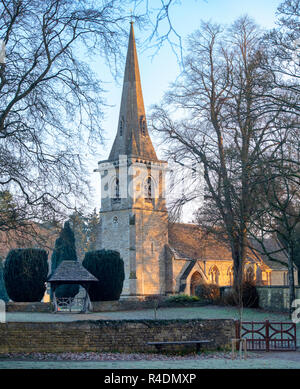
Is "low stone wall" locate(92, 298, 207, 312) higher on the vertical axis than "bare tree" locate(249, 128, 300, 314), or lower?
lower

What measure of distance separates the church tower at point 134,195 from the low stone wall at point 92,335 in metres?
31.4

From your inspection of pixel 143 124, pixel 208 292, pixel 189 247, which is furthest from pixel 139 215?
pixel 208 292

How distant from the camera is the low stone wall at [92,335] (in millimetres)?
17047

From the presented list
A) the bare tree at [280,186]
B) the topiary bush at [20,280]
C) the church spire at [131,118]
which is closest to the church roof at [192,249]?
the church spire at [131,118]

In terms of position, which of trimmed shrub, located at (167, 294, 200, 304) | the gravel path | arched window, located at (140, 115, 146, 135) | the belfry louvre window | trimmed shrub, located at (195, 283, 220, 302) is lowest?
the gravel path

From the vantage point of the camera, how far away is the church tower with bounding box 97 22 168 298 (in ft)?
165

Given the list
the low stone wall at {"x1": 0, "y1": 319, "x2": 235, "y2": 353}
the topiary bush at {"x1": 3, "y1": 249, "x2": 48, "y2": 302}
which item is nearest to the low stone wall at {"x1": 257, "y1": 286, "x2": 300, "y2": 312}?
the topiary bush at {"x1": 3, "y1": 249, "x2": 48, "y2": 302}

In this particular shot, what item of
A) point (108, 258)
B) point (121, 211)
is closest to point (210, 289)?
point (108, 258)

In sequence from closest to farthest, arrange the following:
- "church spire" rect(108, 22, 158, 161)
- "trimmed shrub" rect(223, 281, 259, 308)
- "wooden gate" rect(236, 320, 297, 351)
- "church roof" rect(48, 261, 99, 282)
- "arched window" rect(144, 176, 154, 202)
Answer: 1. "wooden gate" rect(236, 320, 297, 351)
2. "church roof" rect(48, 261, 99, 282)
3. "trimmed shrub" rect(223, 281, 259, 308)
4. "church spire" rect(108, 22, 158, 161)
5. "arched window" rect(144, 176, 154, 202)

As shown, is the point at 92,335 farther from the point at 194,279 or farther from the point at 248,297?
the point at 194,279

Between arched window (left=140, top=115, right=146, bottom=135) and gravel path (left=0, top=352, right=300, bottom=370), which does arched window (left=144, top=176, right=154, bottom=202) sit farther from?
gravel path (left=0, top=352, right=300, bottom=370)

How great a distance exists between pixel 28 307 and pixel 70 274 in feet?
10.3
